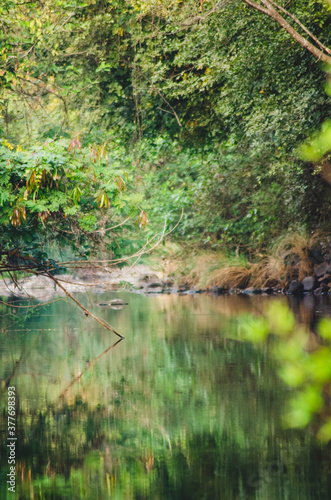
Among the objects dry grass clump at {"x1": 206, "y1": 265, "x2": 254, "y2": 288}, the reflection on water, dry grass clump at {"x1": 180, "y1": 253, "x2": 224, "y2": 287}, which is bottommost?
the reflection on water

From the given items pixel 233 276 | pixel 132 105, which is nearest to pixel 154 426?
pixel 132 105

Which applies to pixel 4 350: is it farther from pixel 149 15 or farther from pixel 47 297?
pixel 47 297

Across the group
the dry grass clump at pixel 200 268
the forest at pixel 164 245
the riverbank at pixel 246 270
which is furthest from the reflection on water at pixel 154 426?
the dry grass clump at pixel 200 268

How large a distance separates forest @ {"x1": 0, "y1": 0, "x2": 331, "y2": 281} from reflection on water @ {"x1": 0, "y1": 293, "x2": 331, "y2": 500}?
72.1 inches

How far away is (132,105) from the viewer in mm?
13734

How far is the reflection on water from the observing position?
3258 millimetres

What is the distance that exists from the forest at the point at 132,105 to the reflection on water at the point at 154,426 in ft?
6.01

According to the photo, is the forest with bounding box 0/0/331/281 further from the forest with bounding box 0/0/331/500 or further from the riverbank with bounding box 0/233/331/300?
the riverbank with bounding box 0/233/331/300

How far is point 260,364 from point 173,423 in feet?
8.73

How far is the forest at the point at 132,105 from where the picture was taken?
26.6 feet

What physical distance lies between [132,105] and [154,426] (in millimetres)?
10324

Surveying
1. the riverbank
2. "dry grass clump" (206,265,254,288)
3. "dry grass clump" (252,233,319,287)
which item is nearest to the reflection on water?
the riverbank

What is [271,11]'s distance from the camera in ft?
17.3

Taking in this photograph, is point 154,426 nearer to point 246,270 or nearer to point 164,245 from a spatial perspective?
point 164,245
